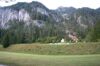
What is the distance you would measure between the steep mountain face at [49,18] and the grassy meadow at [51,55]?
408 millimetres

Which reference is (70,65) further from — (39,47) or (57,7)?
(57,7)

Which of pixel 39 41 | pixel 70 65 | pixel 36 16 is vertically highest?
pixel 36 16

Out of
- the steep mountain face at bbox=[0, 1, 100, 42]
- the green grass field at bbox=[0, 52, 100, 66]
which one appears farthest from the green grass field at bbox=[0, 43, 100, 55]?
the steep mountain face at bbox=[0, 1, 100, 42]

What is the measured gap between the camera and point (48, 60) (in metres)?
6.95

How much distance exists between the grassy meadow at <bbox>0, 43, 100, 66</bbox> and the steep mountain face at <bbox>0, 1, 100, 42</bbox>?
0.41 m

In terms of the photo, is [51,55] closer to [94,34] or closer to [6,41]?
[94,34]

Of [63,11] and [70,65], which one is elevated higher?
[63,11]

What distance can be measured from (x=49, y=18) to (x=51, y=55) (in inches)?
44.1

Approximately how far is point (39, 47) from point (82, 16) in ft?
5.18

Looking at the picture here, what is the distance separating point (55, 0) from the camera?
285 inches

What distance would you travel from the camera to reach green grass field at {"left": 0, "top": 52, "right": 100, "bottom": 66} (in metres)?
6.71

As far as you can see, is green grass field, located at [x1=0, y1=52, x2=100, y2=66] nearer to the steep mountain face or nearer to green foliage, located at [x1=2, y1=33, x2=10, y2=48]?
green foliage, located at [x1=2, y1=33, x2=10, y2=48]

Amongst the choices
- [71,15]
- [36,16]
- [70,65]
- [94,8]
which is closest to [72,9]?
[71,15]

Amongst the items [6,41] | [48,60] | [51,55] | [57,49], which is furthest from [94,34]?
[6,41]
